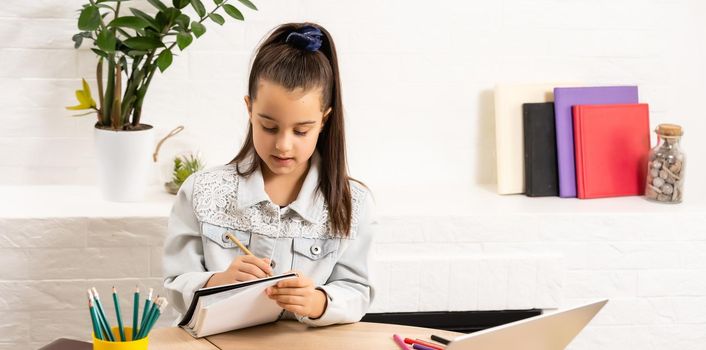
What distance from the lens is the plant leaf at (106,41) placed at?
2615 millimetres

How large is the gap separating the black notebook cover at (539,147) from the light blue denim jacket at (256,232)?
3.86ft

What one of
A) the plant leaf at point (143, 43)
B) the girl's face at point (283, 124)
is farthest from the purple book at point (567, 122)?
the girl's face at point (283, 124)

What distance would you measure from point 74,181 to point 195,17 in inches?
24.4

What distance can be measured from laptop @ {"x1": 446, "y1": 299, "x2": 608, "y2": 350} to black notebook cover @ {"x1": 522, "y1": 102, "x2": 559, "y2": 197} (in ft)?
4.94

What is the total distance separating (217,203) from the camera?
6.84 feet

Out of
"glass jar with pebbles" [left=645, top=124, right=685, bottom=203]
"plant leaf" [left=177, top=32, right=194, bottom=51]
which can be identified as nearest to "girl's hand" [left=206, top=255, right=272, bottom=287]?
"plant leaf" [left=177, top=32, right=194, bottom=51]

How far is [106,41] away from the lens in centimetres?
262

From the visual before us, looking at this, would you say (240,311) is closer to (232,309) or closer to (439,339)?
(232,309)

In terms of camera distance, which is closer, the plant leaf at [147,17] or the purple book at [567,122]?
the plant leaf at [147,17]

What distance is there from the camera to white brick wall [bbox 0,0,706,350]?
2.80 m

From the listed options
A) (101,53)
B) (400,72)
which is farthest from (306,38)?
(400,72)

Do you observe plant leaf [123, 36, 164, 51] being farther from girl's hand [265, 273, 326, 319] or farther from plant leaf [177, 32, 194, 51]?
girl's hand [265, 273, 326, 319]

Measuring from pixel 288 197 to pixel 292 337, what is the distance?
0.39 m

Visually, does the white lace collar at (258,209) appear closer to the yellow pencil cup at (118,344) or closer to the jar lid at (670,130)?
the yellow pencil cup at (118,344)
